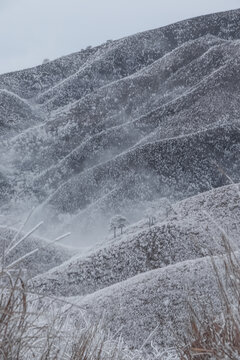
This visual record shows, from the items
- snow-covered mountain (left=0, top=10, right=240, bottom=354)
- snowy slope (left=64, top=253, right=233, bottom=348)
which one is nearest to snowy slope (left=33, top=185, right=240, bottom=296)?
snow-covered mountain (left=0, top=10, right=240, bottom=354)

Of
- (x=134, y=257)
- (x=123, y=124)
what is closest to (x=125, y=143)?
(x=123, y=124)

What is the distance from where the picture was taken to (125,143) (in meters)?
126

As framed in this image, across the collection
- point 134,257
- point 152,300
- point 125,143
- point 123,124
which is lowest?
point 152,300

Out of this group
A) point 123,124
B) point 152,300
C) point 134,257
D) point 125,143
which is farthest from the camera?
point 123,124

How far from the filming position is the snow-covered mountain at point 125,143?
5959 cm

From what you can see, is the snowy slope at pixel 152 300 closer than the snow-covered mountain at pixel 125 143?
Yes

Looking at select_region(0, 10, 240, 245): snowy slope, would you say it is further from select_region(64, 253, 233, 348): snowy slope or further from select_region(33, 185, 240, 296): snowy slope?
select_region(64, 253, 233, 348): snowy slope

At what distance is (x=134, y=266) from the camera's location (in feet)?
171

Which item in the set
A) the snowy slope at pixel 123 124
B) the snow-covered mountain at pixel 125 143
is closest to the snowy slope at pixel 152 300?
the snow-covered mountain at pixel 125 143

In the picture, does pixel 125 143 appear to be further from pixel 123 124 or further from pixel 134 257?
pixel 134 257

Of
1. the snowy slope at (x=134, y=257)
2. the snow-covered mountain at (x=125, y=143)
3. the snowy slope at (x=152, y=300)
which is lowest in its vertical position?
the snowy slope at (x=152, y=300)

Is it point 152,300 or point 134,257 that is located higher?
point 134,257

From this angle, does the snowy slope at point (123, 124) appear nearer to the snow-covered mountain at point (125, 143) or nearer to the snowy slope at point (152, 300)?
the snow-covered mountain at point (125, 143)

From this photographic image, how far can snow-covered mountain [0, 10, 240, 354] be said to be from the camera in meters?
59.6
